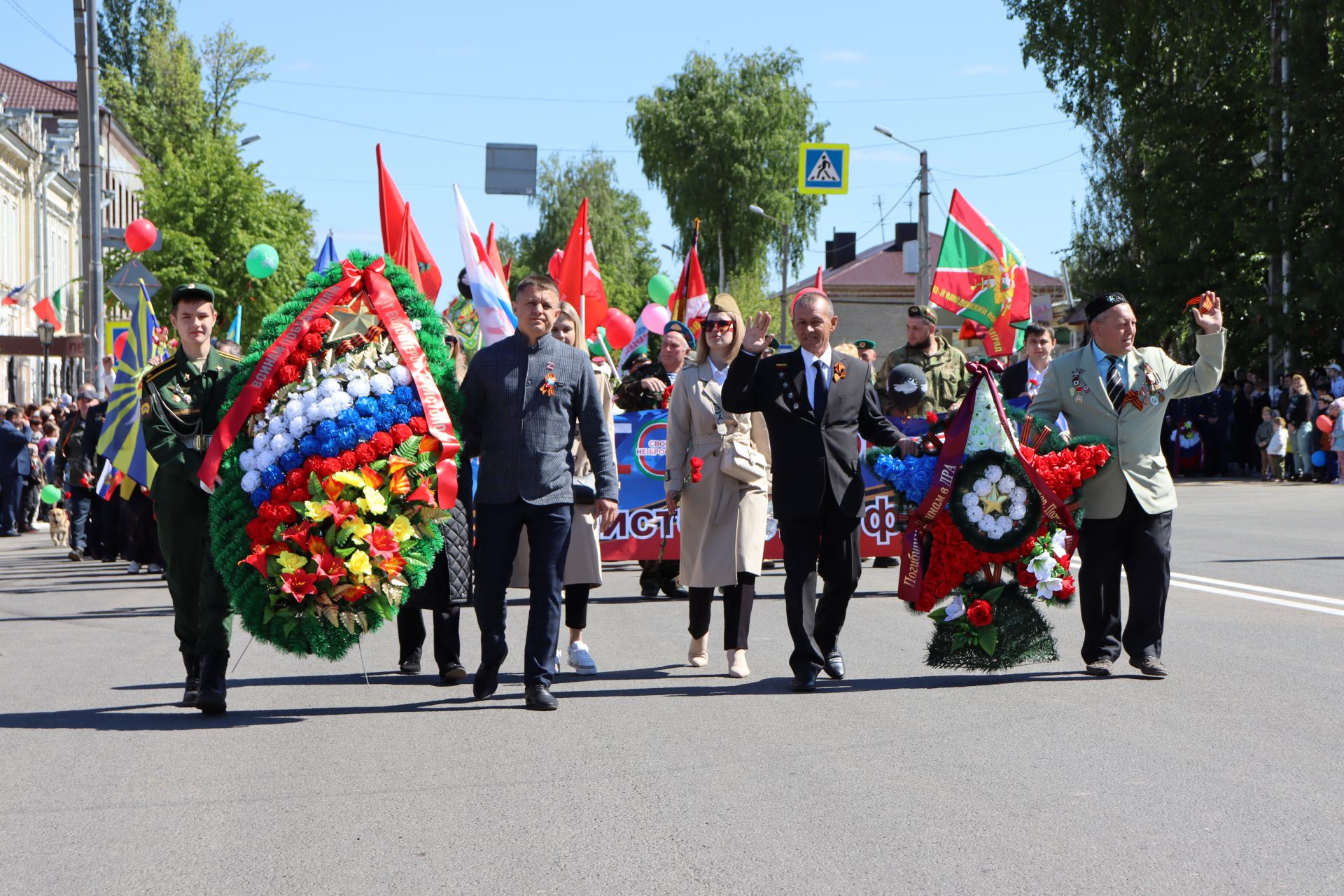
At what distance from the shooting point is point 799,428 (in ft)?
26.6

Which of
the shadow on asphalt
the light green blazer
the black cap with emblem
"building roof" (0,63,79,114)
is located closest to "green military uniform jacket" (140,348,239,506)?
the black cap with emblem

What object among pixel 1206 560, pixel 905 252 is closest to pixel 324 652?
pixel 1206 560

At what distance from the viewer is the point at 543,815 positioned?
18.0ft

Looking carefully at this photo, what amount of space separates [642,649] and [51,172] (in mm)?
55213

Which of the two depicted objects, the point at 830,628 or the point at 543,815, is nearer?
the point at 543,815

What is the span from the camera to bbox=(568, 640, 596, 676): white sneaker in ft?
29.0

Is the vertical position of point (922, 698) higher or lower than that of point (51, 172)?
lower

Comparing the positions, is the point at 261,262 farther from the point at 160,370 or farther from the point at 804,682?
the point at 804,682

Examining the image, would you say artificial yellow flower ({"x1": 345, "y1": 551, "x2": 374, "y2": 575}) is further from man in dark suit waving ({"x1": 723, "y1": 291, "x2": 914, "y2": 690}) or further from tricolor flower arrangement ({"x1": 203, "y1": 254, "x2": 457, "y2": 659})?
man in dark suit waving ({"x1": 723, "y1": 291, "x2": 914, "y2": 690})

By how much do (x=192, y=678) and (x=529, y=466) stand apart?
1965 millimetres

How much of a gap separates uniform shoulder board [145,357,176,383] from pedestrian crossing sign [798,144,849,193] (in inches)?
1064

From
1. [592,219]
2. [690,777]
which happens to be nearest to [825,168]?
[690,777]

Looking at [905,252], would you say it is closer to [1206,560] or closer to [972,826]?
[1206,560]

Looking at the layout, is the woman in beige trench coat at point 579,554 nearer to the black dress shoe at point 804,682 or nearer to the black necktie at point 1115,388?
the black dress shoe at point 804,682
